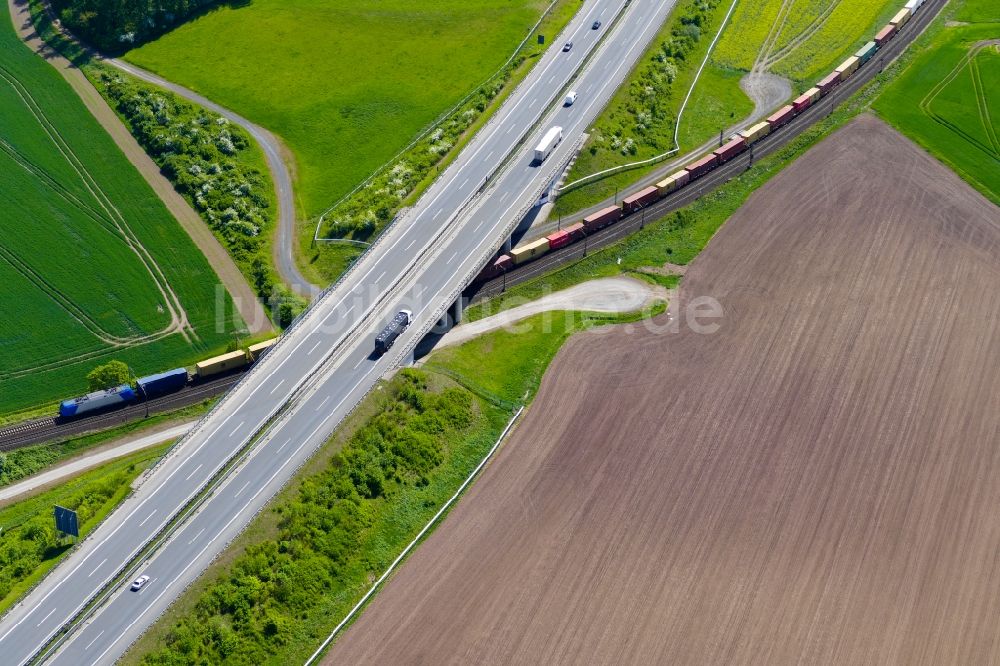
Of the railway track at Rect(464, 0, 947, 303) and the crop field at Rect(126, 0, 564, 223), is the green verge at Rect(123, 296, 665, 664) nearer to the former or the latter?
the railway track at Rect(464, 0, 947, 303)

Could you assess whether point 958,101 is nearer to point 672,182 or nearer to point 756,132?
point 756,132

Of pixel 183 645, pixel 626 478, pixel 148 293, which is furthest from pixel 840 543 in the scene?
pixel 148 293

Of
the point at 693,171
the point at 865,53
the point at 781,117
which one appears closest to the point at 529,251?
the point at 693,171

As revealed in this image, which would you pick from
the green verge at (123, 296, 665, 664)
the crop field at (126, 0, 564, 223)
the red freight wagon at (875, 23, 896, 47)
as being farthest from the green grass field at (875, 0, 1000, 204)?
the green verge at (123, 296, 665, 664)

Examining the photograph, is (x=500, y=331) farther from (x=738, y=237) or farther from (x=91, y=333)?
(x=91, y=333)

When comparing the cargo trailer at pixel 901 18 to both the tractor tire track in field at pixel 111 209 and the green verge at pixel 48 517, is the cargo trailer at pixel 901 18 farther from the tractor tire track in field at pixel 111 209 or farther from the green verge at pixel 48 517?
the green verge at pixel 48 517

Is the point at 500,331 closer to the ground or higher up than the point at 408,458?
higher up

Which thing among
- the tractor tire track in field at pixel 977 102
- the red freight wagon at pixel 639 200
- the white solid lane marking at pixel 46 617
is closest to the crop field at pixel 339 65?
the red freight wagon at pixel 639 200
